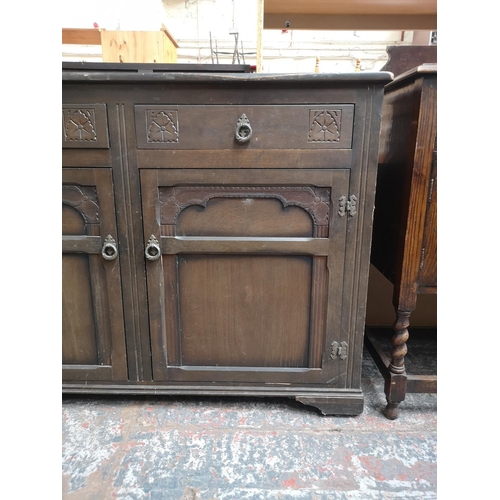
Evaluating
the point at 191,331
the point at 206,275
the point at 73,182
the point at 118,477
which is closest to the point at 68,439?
the point at 118,477

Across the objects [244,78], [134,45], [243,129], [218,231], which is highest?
[134,45]

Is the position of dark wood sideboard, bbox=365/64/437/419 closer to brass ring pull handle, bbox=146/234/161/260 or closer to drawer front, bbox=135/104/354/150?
drawer front, bbox=135/104/354/150

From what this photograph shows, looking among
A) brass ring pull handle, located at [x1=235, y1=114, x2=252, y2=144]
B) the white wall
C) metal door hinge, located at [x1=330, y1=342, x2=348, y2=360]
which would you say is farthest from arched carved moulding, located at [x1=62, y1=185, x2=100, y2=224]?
Answer: the white wall

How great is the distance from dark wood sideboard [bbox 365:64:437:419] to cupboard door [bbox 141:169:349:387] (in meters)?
0.18

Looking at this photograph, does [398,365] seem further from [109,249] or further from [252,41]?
[252,41]

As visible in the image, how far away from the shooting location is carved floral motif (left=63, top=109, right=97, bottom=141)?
3.17ft

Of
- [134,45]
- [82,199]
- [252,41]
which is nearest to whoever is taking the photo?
[82,199]

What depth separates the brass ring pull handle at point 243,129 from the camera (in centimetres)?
95

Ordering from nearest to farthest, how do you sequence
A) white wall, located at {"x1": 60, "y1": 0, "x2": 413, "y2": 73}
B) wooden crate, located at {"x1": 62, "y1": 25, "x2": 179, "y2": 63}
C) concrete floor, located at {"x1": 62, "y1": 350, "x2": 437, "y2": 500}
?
concrete floor, located at {"x1": 62, "y1": 350, "x2": 437, "y2": 500} < wooden crate, located at {"x1": 62, "y1": 25, "x2": 179, "y2": 63} < white wall, located at {"x1": 60, "y1": 0, "x2": 413, "y2": 73}

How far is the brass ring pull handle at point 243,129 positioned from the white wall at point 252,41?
5.53ft

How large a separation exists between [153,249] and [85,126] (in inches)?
15.3

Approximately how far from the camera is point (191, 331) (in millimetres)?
1114

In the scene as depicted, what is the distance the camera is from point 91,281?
1086 millimetres

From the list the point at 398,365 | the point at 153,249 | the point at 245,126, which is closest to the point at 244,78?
the point at 245,126
